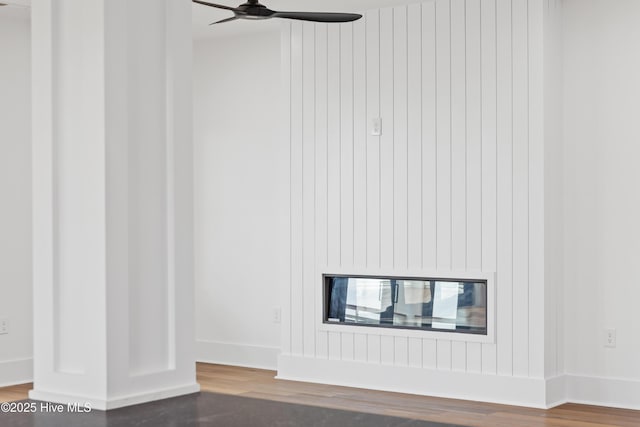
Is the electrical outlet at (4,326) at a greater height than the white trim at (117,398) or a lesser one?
lesser

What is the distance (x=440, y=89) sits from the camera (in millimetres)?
5582

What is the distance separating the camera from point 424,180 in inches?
222

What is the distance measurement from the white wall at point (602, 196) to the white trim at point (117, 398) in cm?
368

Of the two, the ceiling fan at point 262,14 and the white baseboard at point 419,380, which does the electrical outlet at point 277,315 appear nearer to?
the white baseboard at point 419,380

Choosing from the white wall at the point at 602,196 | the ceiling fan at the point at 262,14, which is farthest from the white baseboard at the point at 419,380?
the ceiling fan at the point at 262,14

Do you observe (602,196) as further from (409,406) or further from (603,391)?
(409,406)

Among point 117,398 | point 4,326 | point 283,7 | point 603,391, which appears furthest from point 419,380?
point 117,398

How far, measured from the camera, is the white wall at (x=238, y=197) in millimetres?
6688

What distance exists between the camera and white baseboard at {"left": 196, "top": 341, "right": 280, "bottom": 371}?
665 cm

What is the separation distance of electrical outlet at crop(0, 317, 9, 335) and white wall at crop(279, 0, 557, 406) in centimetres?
189

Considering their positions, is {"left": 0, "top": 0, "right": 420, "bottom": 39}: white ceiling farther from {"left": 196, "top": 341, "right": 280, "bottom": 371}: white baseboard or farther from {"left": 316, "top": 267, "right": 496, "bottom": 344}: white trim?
{"left": 196, "top": 341, "right": 280, "bottom": 371}: white baseboard

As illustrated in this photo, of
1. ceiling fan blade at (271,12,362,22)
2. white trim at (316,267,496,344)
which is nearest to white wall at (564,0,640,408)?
white trim at (316,267,496,344)

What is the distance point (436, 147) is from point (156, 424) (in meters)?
4.03

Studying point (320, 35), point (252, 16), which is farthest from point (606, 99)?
point (252, 16)
